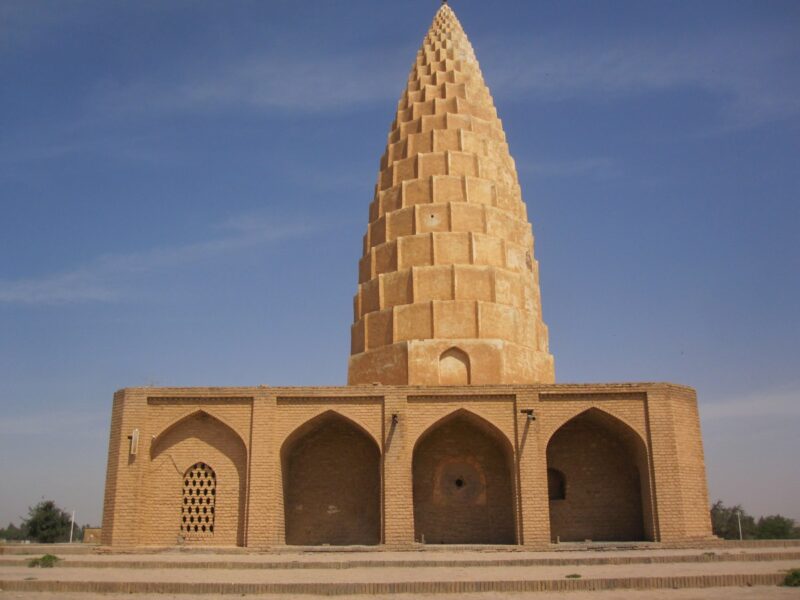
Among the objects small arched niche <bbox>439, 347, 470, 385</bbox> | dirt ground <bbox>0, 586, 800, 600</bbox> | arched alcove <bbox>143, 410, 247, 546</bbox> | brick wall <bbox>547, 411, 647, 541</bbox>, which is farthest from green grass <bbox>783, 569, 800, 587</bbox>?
arched alcove <bbox>143, 410, 247, 546</bbox>

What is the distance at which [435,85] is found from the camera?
24.3m

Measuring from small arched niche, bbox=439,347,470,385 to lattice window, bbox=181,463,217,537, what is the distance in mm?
5883

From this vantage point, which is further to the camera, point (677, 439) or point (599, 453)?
point (599, 453)

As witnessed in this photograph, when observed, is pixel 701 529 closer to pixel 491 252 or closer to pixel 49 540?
pixel 491 252

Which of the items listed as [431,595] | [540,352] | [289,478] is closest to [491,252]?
[540,352]

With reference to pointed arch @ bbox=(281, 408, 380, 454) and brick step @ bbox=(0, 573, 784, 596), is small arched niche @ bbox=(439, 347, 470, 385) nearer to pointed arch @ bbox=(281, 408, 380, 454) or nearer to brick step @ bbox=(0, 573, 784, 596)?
pointed arch @ bbox=(281, 408, 380, 454)

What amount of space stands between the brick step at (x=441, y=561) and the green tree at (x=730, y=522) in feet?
97.6

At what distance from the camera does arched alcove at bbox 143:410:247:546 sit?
1739cm

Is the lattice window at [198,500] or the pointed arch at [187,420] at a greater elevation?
the pointed arch at [187,420]

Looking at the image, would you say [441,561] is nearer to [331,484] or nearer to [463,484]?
[463,484]

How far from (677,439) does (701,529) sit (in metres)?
1.95

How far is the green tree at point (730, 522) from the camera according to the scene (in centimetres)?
4209

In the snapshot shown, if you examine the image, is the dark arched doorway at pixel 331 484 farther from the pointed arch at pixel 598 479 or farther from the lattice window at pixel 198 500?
the pointed arch at pixel 598 479

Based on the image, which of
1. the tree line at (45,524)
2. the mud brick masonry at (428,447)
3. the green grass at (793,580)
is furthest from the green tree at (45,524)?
the green grass at (793,580)
